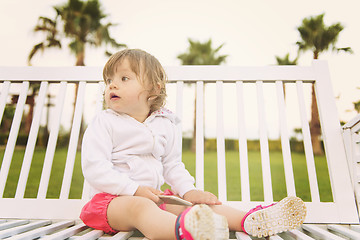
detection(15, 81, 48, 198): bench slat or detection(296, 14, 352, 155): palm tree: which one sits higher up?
detection(296, 14, 352, 155): palm tree

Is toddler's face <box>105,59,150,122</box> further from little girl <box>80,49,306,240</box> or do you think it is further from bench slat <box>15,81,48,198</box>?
bench slat <box>15,81,48,198</box>

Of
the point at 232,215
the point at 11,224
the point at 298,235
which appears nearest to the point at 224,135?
the point at 232,215

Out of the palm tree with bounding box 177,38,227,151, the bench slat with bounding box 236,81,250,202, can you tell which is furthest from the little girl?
the palm tree with bounding box 177,38,227,151

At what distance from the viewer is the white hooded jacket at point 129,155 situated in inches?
38.0

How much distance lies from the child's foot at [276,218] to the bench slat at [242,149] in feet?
1.22

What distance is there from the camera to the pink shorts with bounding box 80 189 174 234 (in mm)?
930

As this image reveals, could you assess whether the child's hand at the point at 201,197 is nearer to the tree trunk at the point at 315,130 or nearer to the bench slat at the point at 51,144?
the bench slat at the point at 51,144

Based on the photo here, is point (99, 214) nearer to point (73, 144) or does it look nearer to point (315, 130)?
point (73, 144)

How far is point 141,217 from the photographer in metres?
0.83

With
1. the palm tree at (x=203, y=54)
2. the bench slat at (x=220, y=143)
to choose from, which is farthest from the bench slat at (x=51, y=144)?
the palm tree at (x=203, y=54)

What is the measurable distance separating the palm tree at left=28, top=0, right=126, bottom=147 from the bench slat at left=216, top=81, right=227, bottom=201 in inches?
399

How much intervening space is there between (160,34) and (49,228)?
4704 mm

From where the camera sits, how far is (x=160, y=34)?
5262mm

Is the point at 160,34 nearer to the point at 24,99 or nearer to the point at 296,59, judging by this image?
the point at 24,99
